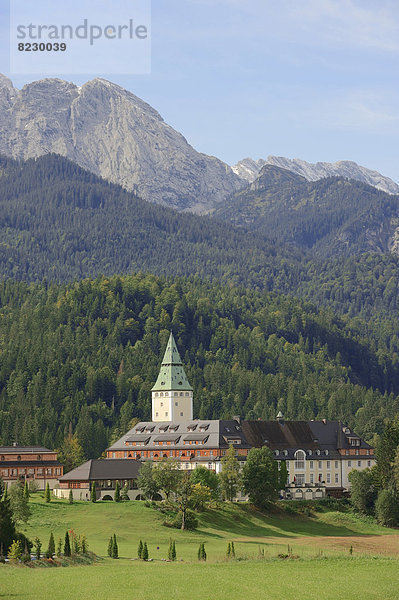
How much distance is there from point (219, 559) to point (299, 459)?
241 ft

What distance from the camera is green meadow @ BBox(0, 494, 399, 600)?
97375 millimetres

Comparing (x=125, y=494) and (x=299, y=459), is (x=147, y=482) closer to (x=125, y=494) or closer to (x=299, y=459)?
(x=125, y=494)

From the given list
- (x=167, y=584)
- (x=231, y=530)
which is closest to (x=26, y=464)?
(x=231, y=530)

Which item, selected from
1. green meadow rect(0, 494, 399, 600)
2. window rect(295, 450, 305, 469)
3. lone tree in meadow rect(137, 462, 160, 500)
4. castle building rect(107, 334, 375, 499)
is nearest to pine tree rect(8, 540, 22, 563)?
green meadow rect(0, 494, 399, 600)

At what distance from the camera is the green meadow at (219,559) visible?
97375 mm

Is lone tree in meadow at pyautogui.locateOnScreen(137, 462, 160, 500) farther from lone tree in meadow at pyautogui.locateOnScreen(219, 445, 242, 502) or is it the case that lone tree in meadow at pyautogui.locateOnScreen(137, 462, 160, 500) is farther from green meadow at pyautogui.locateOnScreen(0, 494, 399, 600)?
lone tree in meadow at pyautogui.locateOnScreen(219, 445, 242, 502)

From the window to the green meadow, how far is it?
19.9 metres

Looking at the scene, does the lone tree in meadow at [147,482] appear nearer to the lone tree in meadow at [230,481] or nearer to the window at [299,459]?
the lone tree in meadow at [230,481]

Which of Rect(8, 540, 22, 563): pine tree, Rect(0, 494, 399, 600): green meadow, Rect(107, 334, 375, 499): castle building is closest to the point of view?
Rect(0, 494, 399, 600): green meadow

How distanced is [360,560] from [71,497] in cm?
5708

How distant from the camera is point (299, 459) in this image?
639 ft

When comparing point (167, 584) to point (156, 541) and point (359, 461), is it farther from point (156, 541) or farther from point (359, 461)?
point (359, 461)

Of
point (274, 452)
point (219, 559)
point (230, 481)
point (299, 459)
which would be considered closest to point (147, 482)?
point (230, 481)

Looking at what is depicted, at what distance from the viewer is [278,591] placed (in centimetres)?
9881
